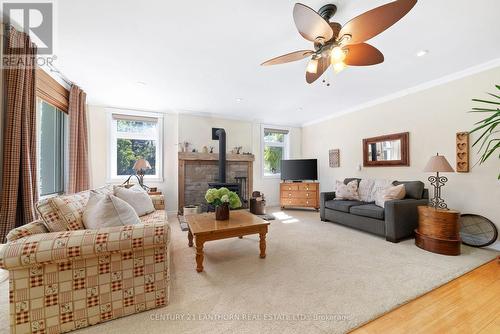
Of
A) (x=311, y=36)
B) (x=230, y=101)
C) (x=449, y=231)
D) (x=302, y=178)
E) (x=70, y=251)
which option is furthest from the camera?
(x=302, y=178)

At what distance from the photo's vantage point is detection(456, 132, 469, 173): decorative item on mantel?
286 centimetres

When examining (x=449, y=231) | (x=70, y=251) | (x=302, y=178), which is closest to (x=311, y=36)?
(x=70, y=251)

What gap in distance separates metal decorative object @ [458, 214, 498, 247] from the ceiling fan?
8.70 ft

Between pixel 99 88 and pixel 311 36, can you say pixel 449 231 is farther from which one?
pixel 99 88

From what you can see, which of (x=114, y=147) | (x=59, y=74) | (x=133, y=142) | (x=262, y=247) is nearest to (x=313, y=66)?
(x=262, y=247)

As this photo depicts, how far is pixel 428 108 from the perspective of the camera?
3.34 metres

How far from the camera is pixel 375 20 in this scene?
4.56 ft

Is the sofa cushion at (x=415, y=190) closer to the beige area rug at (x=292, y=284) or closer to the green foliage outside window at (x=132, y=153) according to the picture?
the beige area rug at (x=292, y=284)

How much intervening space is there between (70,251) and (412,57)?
3.96 m

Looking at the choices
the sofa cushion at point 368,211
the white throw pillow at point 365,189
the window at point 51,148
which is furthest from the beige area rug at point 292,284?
the window at point 51,148

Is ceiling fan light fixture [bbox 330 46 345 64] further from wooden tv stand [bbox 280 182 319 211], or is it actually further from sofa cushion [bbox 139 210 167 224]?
wooden tv stand [bbox 280 182 319 211]

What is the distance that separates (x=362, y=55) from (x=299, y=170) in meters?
3.75

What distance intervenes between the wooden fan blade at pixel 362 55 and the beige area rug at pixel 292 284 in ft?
6.75

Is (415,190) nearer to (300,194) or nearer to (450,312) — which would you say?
(450,312)
